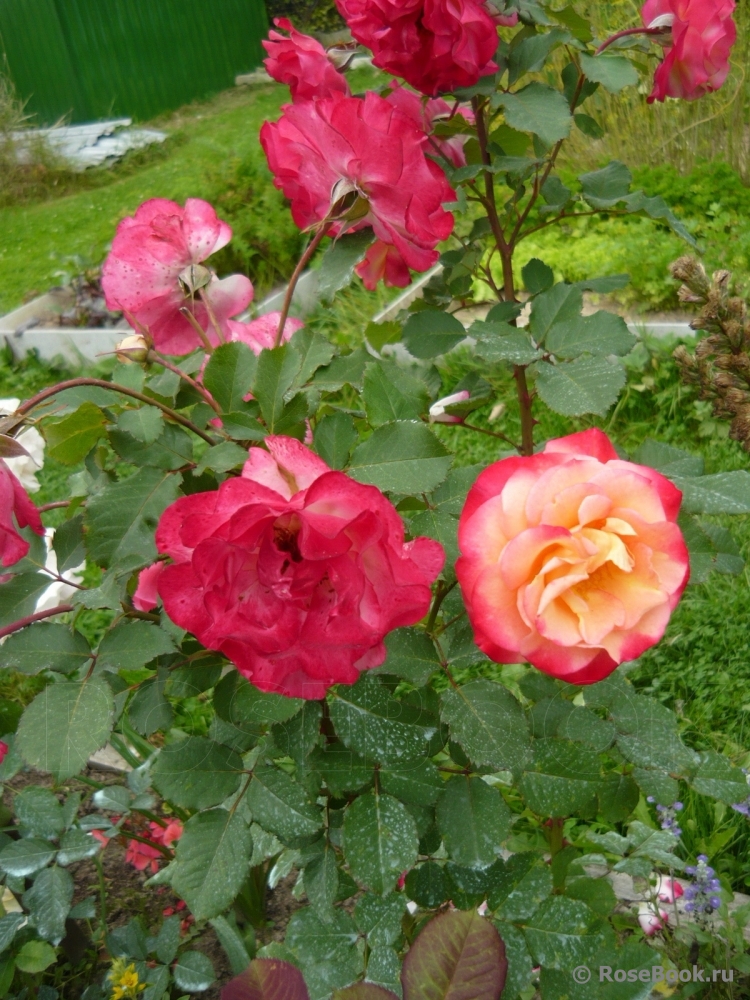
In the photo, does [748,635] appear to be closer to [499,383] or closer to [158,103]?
[499,383]

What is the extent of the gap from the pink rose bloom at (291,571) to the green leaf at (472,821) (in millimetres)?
243

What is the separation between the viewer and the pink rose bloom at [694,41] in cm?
91

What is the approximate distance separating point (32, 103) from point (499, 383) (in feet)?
33.5

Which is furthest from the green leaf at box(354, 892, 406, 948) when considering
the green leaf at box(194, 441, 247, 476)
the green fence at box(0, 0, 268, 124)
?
the green fence at box(0, 0, 268, 124)

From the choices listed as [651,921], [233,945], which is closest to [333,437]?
[233,945]

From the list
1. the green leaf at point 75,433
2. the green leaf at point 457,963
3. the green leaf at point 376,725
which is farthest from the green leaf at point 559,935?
the green leaf at point 75,433

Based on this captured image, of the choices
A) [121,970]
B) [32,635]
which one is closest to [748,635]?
[121,970]

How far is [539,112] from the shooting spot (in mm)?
916

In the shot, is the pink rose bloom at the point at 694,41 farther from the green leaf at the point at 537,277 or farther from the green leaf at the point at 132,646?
the green leaf at the point at 132,646

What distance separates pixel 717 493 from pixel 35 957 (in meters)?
1.10

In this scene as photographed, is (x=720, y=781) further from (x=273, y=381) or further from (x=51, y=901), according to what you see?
(x=51, y=901)

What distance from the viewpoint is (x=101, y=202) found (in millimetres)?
7289

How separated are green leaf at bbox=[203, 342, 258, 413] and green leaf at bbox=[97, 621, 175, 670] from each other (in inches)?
7.4

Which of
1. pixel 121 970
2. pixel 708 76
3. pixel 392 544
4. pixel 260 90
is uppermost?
pixel 708 76
